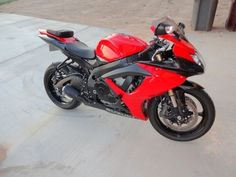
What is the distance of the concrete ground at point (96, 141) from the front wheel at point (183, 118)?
0.29 feet

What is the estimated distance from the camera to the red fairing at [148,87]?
86.8 inches

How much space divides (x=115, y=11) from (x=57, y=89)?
445cm

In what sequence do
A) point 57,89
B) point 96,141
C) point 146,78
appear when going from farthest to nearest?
point 57,89, point 96,141, point 146,78

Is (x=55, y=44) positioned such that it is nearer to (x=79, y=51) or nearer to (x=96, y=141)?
(x=79, y=51)

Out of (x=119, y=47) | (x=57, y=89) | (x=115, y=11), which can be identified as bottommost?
(x=115, y=11)

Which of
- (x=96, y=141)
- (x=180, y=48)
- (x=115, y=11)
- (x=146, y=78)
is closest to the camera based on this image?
(x=180, y=48)

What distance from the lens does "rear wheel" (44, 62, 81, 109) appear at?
117 inches

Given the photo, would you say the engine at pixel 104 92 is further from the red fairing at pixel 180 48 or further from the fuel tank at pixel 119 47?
the red fairing at pixel 180 48

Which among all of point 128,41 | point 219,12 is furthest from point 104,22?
point 128,41

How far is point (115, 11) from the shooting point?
23.0ft

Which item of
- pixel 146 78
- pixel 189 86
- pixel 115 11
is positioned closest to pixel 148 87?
pixel 146 78

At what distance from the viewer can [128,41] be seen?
2385 millimetres

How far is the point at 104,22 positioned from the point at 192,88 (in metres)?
4.16

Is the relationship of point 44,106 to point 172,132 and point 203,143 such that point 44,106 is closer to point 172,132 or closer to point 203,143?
point 172,132
